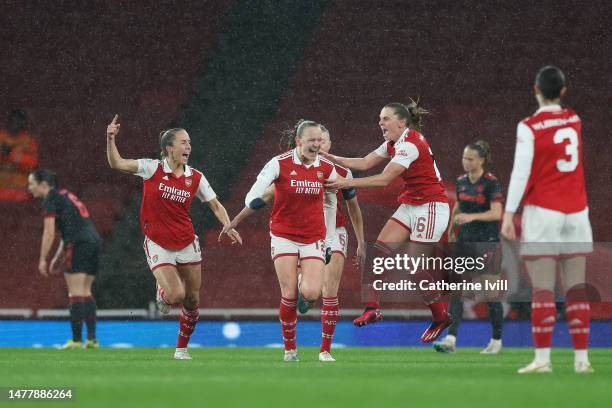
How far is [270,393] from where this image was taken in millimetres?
4590

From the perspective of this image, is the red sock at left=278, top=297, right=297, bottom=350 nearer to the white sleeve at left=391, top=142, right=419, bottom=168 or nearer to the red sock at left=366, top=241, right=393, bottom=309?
the red sock at left=366, top=241, right=393, bottom=309

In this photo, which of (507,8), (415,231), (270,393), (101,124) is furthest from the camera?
(507,8)

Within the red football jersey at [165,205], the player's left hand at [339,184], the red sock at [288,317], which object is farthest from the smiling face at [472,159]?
the red sock at [288,317]

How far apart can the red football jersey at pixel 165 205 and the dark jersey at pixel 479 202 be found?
111 inches

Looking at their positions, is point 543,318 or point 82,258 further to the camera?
point 82,258

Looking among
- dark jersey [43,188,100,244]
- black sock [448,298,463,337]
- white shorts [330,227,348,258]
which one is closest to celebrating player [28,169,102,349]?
dark jersey [43,188,100,244]

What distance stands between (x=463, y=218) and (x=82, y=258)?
12.5 ft

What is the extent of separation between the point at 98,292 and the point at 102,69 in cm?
484

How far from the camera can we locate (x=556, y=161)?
5.73 metres

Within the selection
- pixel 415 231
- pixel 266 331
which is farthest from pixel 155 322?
pixel 415 231

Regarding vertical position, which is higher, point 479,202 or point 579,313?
point 479,202

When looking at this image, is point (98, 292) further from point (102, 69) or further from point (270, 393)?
point (270, 393)

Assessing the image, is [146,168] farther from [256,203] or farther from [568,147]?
[568,147]

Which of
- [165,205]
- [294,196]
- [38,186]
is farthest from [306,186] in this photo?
[38,186]
